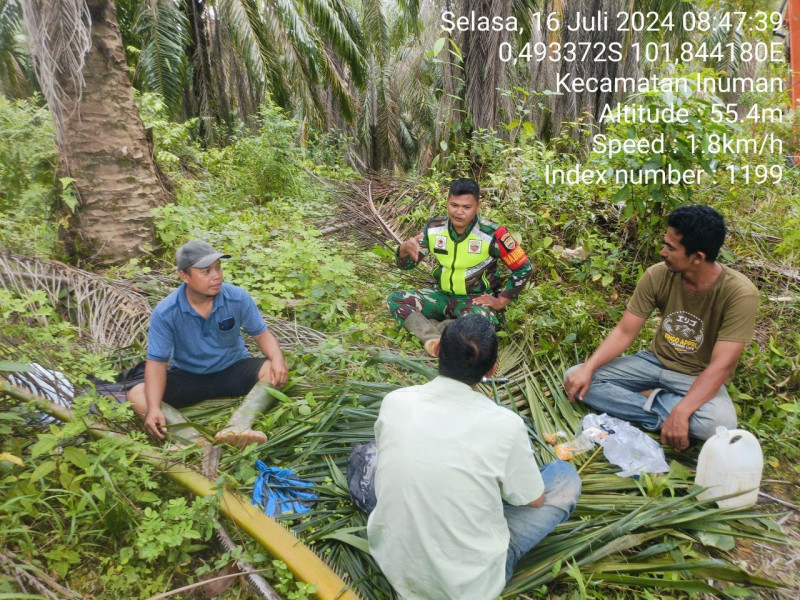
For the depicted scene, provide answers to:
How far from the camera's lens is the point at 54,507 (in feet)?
6.92

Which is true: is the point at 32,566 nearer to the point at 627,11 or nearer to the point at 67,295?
the point at 67,295

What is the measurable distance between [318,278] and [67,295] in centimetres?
180

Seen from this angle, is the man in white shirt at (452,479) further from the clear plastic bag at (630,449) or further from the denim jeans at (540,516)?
the clear plastic bag at (630,449)

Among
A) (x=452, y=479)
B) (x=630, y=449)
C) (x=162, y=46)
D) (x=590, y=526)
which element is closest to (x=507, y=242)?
(x=630, y=449)

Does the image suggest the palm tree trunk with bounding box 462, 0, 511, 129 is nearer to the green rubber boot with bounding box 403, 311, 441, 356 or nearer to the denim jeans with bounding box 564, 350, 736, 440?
the green rubber boot with bounding box 403, 311, 441, 356

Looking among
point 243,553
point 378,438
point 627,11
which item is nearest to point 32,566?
point 243,553

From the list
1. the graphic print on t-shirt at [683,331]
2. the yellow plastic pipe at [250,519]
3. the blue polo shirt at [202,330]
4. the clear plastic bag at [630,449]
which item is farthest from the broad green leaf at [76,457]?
the graphic print on t-shirt at [683,331]

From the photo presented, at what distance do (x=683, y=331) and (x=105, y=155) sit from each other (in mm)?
4560

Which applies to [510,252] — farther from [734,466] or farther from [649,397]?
[734,466]

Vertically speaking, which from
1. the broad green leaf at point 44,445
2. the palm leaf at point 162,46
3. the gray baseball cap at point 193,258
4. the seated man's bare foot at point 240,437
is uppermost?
the palm leaf at point 162,46

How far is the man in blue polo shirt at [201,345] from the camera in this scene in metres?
2.71

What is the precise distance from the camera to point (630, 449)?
106 inches

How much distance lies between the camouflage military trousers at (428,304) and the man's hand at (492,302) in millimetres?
106

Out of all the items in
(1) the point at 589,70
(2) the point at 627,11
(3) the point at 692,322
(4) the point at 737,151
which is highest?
(2) the point at 627,11
